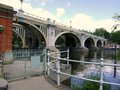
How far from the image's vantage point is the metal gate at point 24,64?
30.5ft

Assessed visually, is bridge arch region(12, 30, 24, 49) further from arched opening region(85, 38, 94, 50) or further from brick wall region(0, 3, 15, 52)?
brick wall region(0, 3, 15, 52)

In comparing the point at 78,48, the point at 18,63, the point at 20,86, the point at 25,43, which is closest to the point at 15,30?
the point at 25,43

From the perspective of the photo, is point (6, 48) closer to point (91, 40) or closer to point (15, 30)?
point (15, 30)

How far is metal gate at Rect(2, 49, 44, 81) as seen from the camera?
930 centimetres

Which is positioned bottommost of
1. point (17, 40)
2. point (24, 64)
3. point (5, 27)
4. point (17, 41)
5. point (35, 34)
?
point (24, 64)

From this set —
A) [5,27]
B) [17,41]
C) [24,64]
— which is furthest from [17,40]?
[24,64]

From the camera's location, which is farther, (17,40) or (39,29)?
(17,40)

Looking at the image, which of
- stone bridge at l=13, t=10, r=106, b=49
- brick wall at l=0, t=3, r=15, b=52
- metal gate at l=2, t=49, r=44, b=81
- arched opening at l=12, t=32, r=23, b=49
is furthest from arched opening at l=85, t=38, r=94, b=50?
metal gate at l=2, t=49, r=44, b=81

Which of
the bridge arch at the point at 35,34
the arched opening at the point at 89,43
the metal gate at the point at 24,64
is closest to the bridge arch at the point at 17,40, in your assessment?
the bridge arch at the point at 35,34

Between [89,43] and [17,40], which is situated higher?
[17,40]

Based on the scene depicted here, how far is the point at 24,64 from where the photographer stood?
10.0 m

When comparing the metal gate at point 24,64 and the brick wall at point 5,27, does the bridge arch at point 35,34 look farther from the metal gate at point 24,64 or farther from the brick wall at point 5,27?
the metal gate at point 24,64

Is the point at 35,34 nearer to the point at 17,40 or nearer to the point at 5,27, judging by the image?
the point at 17,40

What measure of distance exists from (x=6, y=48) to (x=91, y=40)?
2780 inches
